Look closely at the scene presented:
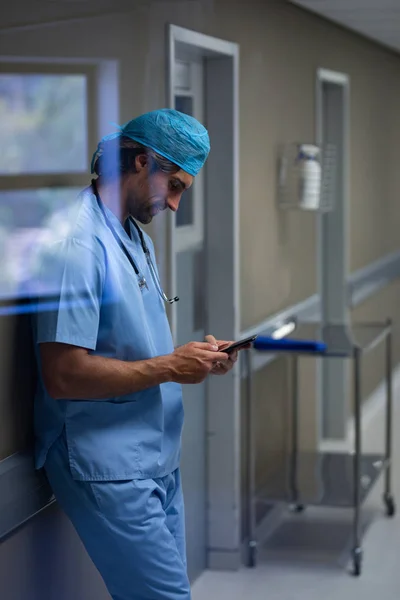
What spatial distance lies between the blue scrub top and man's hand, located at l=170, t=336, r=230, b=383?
0.06m

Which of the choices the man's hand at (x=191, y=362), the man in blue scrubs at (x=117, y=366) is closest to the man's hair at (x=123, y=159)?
the man in blue scrubs at (x=117, y=366)

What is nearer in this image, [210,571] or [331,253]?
[210,571]

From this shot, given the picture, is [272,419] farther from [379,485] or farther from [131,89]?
[131,89]

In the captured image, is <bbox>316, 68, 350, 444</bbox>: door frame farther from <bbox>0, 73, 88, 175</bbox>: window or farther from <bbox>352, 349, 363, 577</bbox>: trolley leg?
<bbox>0, 73, 88, 175</bbox>: window

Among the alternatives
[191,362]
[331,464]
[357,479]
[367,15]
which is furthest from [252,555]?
[367,15]

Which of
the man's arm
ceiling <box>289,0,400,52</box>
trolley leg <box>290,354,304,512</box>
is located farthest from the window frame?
trolley leg <box>290,354,304,512</box>

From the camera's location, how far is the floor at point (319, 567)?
98.0 inches

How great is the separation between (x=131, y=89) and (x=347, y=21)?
1.31 metres

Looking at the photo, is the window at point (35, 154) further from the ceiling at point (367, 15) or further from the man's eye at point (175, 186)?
the ceiling at point (367, 15)

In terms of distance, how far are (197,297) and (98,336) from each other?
90 centimetres

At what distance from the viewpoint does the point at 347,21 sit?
9.91 ft

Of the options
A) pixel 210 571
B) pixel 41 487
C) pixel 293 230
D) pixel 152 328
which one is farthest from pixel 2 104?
pixel 293 230

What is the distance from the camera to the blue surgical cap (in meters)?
1.62

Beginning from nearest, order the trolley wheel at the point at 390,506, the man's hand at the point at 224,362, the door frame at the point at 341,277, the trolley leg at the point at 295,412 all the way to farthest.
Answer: the man's hand at the point at 224,362
the trolley wheel at the point at 390,506
the trolley leg at the point at 295,412
the door frame at the point at 341,277
